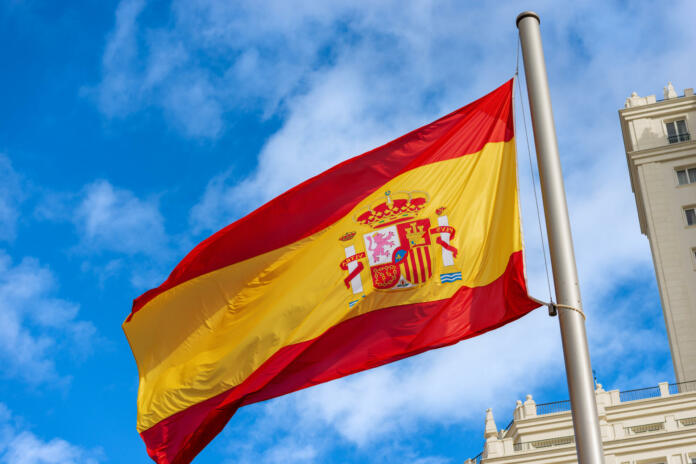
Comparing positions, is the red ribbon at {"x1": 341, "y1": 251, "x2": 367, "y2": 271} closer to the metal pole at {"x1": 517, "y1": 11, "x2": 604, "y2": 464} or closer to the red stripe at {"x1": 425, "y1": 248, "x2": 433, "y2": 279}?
the red stripe at {"x1": 425, "y1": 248, "x2": 433, "y2": 279}

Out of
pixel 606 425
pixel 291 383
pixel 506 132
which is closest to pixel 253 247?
pixel 291 383

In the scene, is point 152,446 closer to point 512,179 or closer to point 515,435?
point 512,179

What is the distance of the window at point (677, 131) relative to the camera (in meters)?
72.4

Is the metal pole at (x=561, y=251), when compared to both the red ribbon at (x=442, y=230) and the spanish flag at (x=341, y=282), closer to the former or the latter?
the spanish flag at (x=341, y=282)

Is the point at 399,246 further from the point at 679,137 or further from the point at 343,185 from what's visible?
the point at 679,137

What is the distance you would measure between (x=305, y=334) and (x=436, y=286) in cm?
214

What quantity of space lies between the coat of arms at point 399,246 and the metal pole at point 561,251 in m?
2.37

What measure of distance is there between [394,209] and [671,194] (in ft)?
196

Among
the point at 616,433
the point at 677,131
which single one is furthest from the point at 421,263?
the point at 677,131

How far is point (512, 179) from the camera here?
46.5 ft

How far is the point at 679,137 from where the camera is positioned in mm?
72688

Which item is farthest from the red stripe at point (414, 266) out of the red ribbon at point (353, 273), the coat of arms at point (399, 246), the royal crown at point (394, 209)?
the red ribbon at point (353, 273)

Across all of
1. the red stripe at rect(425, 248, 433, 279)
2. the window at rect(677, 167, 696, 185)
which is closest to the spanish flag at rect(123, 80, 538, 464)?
the red stripe at rect(425, 248, 433, 279)

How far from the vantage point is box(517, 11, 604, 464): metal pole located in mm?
10648
